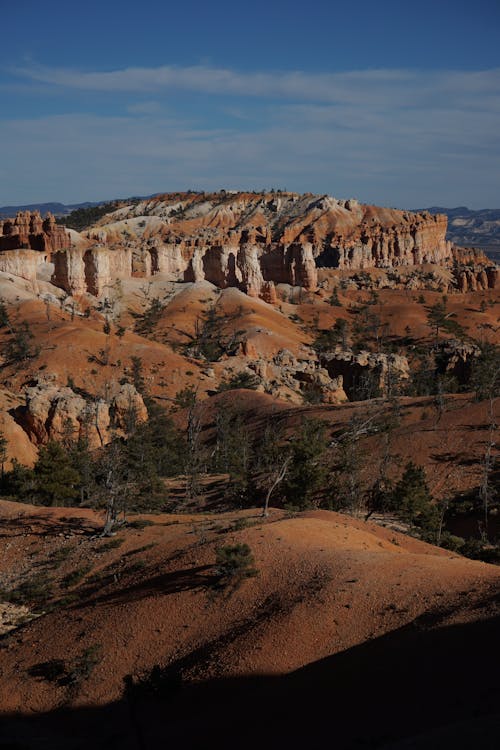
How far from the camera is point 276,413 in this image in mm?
54656

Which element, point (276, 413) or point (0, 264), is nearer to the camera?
point (276, 413)

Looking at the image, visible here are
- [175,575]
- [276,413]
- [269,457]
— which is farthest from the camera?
[276,413]

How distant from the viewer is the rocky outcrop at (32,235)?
92.6 metres

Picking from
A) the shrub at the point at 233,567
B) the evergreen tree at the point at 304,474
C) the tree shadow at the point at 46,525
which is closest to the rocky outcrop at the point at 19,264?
the evergreen tree at the point at 304,474

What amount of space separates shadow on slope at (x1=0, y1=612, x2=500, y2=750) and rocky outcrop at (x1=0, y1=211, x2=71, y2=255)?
82690 millimetres

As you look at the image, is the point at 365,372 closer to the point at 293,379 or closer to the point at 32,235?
the point at 293,379

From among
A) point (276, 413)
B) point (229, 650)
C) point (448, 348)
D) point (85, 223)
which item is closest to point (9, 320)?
point (276, 413)

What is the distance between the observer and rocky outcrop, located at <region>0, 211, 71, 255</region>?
92625 mm

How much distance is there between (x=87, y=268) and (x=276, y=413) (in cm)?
4789

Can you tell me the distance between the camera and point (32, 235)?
306 feet

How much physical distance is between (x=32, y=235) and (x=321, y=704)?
3482 inches

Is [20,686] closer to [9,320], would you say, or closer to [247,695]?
[247,695]

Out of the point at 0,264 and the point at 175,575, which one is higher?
the point at 0,264

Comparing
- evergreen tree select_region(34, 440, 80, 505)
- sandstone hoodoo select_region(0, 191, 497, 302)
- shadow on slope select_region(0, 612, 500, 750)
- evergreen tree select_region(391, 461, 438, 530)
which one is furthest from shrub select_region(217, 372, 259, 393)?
shadow on slope select_region(0, 612, 500, 750)
